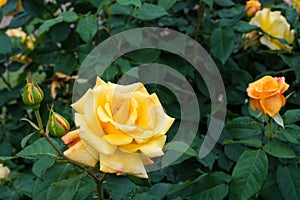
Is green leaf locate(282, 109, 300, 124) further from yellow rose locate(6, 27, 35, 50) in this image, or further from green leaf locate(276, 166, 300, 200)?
yellow rose locate(6, 27, 35, 50)

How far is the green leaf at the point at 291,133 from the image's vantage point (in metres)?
1.19

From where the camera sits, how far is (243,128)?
1299 mm

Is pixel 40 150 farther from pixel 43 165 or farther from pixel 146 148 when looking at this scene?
pixel 146 148

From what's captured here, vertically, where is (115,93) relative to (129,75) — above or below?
above

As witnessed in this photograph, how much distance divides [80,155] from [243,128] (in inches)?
20.8

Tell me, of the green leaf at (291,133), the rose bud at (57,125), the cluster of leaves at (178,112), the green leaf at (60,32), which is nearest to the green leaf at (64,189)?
the cluster of leaves at (178,112)

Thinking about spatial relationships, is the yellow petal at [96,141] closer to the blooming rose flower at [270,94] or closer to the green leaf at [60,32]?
the blooming rose flower at [270,94]

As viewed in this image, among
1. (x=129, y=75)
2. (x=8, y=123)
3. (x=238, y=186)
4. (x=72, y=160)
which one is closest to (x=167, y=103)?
(x=129, y=75)

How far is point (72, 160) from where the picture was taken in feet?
3.12

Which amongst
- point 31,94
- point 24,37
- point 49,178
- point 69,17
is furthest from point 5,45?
point 31,94

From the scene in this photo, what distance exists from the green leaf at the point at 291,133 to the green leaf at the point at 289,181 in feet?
0.38

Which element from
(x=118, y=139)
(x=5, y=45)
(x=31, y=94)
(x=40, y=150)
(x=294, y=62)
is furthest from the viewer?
(x=5, y=45)

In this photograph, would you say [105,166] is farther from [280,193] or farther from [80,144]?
[280,193]

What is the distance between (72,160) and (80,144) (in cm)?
7
